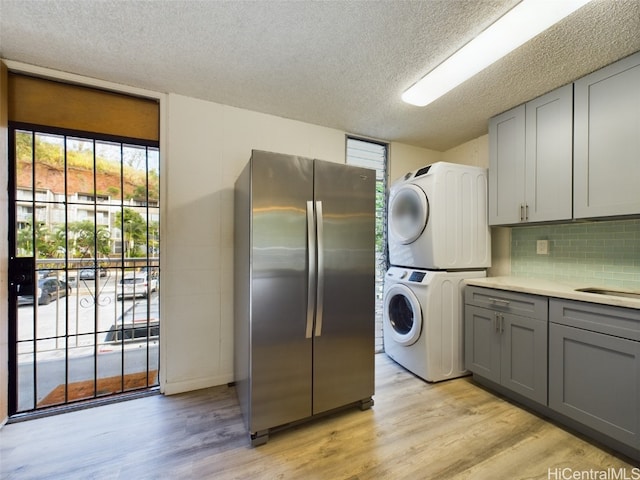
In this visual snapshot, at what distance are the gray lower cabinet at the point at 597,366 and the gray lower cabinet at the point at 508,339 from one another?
70 mm

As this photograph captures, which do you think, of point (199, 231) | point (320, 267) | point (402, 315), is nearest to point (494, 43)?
point (320, 267)

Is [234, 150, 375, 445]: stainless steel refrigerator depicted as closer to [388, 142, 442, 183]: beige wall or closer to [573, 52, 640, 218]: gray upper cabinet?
[388, 142, 442, 183]: beige wall

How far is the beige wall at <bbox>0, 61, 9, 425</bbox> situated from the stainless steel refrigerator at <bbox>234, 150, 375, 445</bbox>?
147 centimetres

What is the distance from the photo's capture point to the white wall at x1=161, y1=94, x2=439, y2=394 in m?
2.11

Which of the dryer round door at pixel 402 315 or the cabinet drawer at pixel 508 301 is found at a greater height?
the cabinet drawer at pixel 508 301

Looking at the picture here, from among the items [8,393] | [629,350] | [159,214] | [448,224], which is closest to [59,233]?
[159,214]

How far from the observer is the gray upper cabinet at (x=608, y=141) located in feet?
5.29

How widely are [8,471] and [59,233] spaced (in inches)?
55.1

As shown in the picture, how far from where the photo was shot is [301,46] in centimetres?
159

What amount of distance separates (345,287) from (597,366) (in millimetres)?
1528

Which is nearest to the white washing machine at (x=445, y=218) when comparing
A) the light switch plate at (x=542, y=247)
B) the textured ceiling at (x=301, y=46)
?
the light switch plate at (x=542, y=247)

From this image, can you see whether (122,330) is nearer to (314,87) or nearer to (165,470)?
(165,470)

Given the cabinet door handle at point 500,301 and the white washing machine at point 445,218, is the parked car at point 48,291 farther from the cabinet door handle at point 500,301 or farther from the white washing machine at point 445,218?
the cabinet door handle at point 500,301

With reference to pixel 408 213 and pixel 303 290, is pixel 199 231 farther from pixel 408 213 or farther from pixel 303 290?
pixel 408 213
